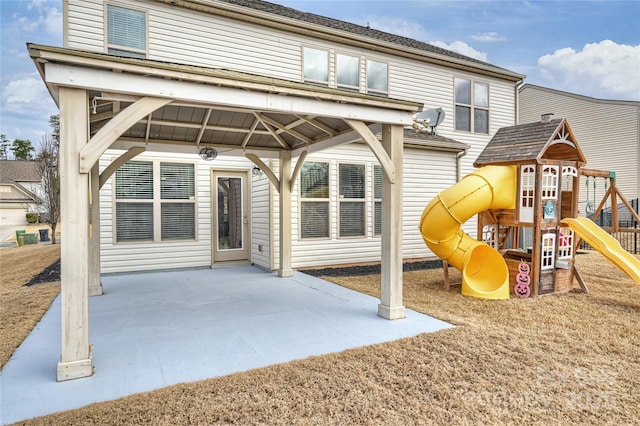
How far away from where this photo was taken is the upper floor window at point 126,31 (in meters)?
7.43

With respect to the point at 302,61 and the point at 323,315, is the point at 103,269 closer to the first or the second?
the point at 323,315

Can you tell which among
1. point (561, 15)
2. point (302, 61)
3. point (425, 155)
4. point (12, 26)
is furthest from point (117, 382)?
point (12, 26)

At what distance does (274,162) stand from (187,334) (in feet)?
15.6

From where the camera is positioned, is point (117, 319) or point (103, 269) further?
point (103, 269)

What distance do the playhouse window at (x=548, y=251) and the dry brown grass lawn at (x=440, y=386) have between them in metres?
1.60

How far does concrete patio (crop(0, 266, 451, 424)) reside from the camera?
9.87 ft

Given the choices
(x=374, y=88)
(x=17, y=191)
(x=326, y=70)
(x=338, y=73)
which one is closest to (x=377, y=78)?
(x=374, y=88)

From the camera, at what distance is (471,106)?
11773mm

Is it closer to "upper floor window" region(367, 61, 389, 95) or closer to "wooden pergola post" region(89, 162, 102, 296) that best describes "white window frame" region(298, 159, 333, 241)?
"upper floor window" region(367, 61, 389, 95)

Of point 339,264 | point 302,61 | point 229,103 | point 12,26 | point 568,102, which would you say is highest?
point 12,26

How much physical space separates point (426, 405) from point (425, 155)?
27.2 ft

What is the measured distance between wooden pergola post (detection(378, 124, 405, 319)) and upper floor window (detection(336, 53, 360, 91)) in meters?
5.46

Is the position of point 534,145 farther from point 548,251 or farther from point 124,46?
point 124,46

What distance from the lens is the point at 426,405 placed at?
2697mm
